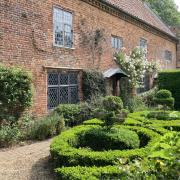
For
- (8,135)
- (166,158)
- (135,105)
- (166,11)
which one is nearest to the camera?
(166,158)

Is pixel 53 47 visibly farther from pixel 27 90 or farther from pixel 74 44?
pixel 27 90

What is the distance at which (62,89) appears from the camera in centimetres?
1539

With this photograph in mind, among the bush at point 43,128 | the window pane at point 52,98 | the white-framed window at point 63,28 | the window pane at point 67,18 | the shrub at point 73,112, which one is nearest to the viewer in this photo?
the bush at point 43,128

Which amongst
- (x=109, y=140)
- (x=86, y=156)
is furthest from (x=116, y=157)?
(x=109, y=140)

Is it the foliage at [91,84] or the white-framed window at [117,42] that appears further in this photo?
the white-framed window at [117,42]

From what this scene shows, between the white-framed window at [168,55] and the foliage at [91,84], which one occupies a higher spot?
the white-framed window at [168,55]

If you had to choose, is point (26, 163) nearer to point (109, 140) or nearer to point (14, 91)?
point (109, 140)

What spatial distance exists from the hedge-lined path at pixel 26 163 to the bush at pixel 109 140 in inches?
46.5

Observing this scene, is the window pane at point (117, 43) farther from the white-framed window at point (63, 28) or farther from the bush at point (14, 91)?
the bush at point (14, 91)

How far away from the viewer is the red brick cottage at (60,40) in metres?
12.7

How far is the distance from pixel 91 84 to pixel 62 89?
189cm

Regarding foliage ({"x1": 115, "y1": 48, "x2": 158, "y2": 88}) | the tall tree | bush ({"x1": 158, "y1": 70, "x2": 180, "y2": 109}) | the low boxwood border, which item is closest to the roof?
foliage ({"x1": 115, "y1": 48, "x2": 158, "y2": 88})

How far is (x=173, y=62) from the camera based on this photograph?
118 feet

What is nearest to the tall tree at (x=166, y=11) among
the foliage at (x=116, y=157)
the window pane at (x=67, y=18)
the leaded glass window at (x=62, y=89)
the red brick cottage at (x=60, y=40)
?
the red brick cottage at (x=60, y=40)
